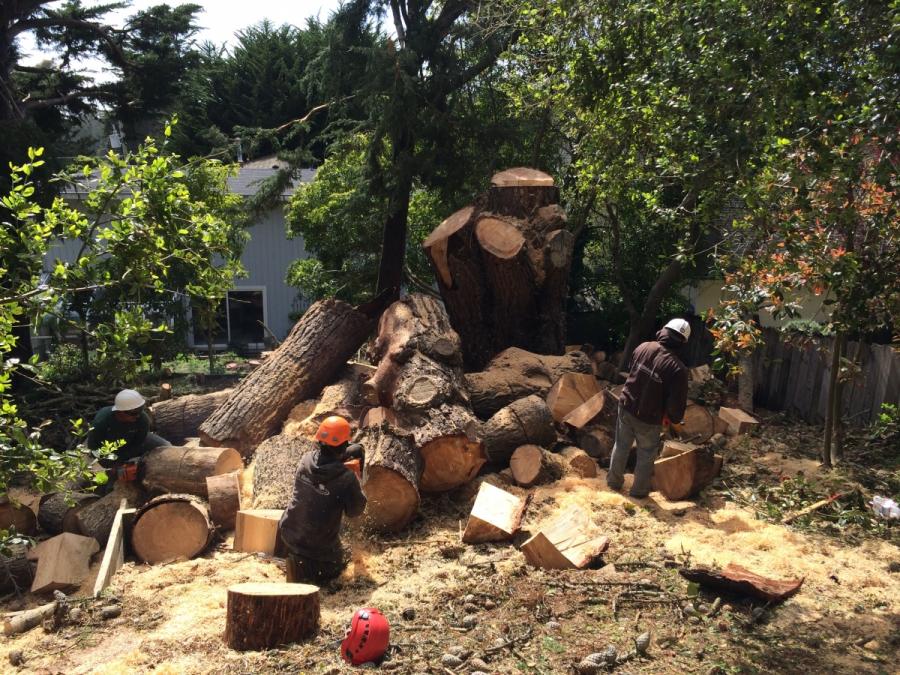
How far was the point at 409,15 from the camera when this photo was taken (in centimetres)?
1121

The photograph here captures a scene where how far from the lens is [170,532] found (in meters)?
5.85

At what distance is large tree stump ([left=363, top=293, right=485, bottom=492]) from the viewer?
243 inches

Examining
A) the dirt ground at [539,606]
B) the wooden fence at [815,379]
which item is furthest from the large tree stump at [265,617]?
the wooden fence at [815,379]

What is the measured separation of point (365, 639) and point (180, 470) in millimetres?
3284

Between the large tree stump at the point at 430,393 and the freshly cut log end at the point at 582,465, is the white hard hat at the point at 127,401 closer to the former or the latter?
the large tree stump at the point at 430,393

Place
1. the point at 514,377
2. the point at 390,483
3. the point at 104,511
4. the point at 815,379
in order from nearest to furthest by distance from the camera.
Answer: the point at 390,483, the point at 104,511, the point at 514,377, the point at 815,379

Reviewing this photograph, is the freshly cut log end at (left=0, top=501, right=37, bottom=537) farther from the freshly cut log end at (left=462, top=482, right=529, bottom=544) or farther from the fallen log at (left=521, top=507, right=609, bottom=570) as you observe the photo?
the fallen log at (left=521, top=507, right=609, bottom=570)

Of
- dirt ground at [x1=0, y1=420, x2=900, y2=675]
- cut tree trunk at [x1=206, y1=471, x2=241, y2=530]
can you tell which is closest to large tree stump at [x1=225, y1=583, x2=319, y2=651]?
dirt ground at [x1=0, y1=420, x2=900, y2=675]

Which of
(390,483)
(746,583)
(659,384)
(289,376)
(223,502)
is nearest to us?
(746,583)

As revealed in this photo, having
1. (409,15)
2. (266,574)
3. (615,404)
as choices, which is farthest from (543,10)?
(266,574)

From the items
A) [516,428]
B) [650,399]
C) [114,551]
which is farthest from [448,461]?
[114,551]

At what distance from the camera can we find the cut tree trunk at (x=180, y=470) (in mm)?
6430

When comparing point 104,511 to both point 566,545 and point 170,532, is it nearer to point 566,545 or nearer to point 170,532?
point 170,532

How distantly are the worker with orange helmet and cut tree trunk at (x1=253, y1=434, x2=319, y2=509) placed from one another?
823 mm
